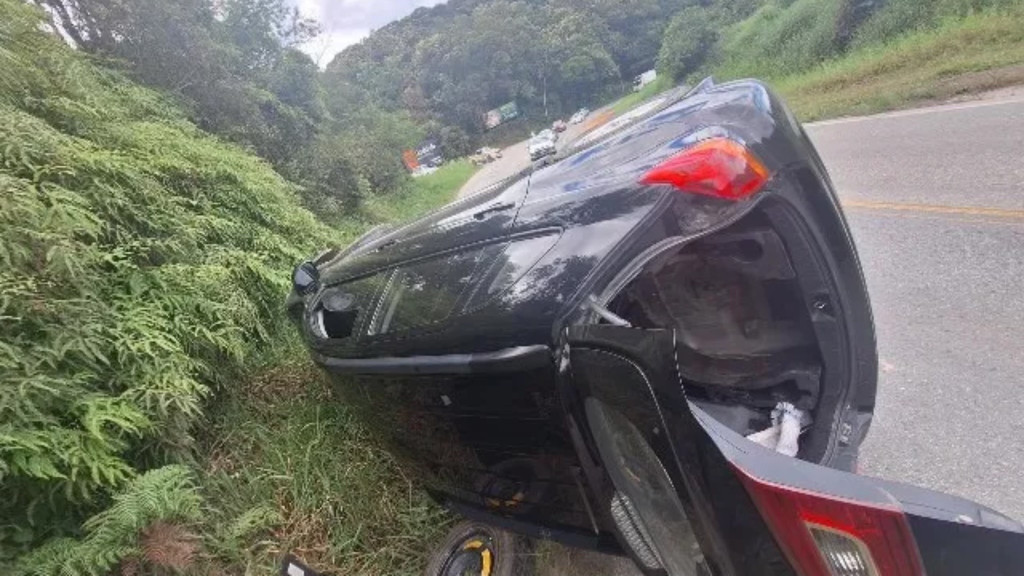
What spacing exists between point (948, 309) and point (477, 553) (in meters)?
3.24

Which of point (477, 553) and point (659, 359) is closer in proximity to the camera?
point (659, 359)

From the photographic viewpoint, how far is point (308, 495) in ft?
9.51

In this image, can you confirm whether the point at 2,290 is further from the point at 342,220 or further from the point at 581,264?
the point at 342,220

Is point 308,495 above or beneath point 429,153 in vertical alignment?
above

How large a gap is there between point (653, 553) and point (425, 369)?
2.90 ft

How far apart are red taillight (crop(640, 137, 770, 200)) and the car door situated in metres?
0.54

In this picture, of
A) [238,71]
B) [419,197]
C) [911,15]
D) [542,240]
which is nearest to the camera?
[542,240]

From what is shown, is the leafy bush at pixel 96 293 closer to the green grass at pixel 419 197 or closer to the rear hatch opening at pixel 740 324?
the rear hatch opening at pixel 740 324

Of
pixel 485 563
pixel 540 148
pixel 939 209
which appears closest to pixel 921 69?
pixel 939 209

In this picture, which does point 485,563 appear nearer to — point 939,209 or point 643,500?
point 643,500

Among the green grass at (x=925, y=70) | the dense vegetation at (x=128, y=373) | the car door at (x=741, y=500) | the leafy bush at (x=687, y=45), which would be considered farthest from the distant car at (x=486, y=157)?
the car door at (x=741, y=500)

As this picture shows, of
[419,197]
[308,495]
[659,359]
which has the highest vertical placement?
[659,359]

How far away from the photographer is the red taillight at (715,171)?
1.56m

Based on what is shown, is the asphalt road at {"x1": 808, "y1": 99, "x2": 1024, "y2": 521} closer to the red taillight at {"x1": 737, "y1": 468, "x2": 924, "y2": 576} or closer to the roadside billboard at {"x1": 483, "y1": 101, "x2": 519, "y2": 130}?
the red taillight at {"x1": 737, "y1": 468, "x2": 924, "y2": 576}
